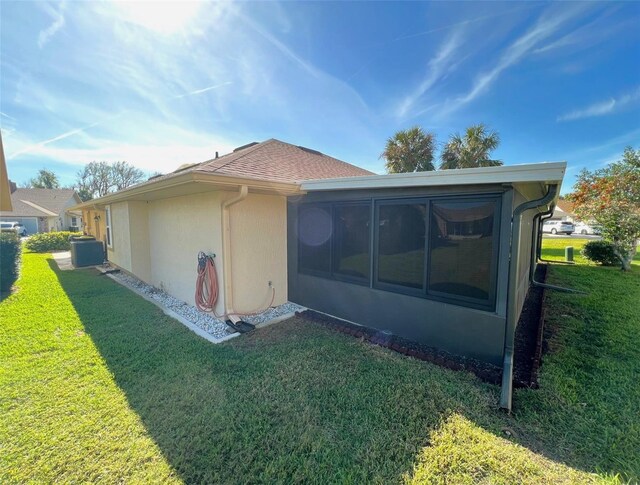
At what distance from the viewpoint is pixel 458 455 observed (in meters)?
2.37

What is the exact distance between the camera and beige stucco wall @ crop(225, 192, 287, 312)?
→ 17.6 feet

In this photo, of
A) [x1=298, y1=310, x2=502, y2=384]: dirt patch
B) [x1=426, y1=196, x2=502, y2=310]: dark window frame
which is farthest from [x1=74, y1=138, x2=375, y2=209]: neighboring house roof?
[x1=426, y1=196, x2=502, y2=310]: dark window frame

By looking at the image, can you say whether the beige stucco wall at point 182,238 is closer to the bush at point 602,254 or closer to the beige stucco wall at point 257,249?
the beige stucco wall at point 257,249

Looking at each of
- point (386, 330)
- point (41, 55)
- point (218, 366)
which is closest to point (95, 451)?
point (218, 366)

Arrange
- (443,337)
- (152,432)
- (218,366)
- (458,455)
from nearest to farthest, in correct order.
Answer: (458,455) < (152,432) < (218,366) < (443,337)

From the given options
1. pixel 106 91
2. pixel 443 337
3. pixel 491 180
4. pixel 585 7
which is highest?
pixel 585 7

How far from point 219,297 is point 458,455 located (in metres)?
4.46

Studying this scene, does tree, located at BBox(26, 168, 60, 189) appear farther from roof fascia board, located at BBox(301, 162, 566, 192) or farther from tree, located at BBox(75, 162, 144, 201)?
roof fascia board, located at BBox(301, 162, 566, 192)

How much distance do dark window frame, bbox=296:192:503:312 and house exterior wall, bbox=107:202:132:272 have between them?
638 cm

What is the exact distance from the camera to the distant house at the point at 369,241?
3.64 meters

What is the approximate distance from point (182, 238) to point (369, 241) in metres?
4.46

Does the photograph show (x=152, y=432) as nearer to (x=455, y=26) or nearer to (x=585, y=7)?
(x=455, y=26)

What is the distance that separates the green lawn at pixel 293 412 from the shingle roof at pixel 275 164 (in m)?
2.93

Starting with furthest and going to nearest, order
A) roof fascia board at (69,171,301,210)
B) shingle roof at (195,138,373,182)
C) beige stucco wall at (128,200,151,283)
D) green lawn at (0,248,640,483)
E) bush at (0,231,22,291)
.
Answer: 1. beige stucco wall at (128,200,151,283)
2. bush at (0,231,22,291)
3. shingle roof at (195,138,373,182)
4. roof fascia board at (69,171,301,210)
5. green lawn at (0,248,640,483)
